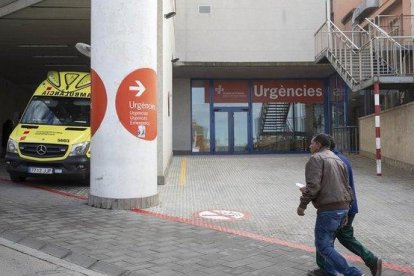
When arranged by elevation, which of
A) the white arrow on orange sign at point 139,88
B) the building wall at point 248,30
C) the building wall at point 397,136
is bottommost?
the building wall at point 397,136

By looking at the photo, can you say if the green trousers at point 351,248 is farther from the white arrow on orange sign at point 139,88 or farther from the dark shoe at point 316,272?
the white arrow on orange sign at point 139,88

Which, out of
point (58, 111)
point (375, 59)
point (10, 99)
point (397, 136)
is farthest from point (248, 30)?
point (10, 99)

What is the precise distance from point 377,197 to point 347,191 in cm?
581

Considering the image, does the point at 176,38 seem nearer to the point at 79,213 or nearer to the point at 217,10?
the point at 217,10

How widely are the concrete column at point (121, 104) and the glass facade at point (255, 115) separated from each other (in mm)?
13872

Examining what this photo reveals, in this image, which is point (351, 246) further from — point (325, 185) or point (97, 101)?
point (97, 101)

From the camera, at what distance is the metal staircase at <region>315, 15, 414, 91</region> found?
1407 centimetres

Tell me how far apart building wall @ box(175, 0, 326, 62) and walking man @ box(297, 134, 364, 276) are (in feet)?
53.1

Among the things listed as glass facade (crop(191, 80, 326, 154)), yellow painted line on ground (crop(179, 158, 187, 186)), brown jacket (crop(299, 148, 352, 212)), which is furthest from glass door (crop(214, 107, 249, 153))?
brown jacket (crop(299, 148, 352, 212))

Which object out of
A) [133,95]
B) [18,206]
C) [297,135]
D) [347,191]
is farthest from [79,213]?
[297,135]

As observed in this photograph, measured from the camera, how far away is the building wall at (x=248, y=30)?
2066cm

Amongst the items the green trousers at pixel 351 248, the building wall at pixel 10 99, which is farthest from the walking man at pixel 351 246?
→ the building wall at pixel 10 99

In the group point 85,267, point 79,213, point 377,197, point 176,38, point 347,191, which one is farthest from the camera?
point 176,38

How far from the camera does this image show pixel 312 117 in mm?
23000
